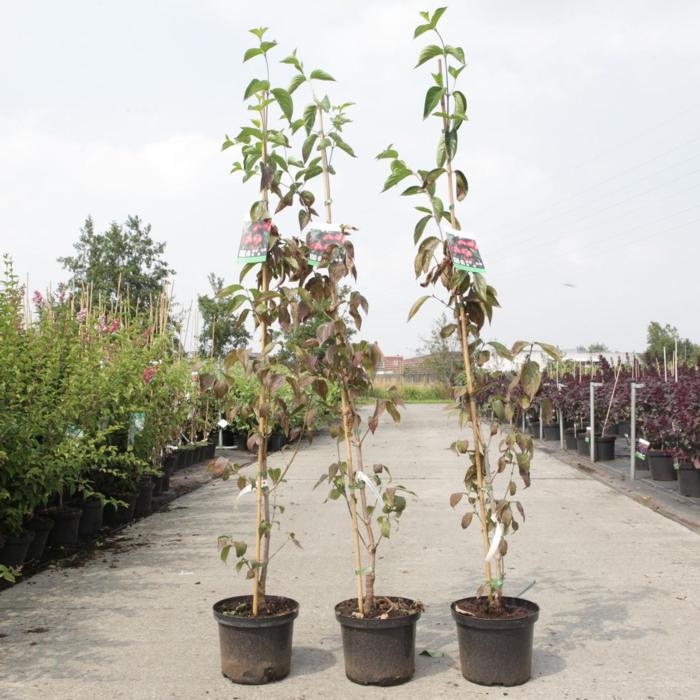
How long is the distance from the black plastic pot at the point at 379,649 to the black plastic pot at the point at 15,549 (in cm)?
292

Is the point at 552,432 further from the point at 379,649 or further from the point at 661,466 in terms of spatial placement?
the point at 379,649

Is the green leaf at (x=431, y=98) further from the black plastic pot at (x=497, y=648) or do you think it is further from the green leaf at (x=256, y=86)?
the black plastic pot at (x=497, y=648)

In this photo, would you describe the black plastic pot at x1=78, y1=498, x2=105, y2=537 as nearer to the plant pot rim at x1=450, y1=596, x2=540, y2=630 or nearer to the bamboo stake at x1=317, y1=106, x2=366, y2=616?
the bamboo stake at x1=317, y1=106, x2=366, y2=616

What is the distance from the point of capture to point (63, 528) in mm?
6133

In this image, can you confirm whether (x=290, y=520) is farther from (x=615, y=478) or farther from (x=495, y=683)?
(x=615, y=478)

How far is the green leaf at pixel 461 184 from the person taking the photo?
3.64m

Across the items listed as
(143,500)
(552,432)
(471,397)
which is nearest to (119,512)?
(143,500)

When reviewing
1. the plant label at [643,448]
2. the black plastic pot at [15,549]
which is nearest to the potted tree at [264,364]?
the black plastic pot at [15,549]

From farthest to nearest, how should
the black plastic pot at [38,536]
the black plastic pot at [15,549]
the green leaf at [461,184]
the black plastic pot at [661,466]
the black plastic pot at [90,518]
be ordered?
the black plastic pot at [661,466], the black plastic pot at [90,518], the black plastic pot at [38,536], the black plastic pot at [15,549], the green leaf at [461,184]

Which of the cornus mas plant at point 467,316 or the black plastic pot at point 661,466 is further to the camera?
the black plastic pot at point 661,466

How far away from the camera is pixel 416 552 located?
6059 millimetres

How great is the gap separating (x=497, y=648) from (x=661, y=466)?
717 cm

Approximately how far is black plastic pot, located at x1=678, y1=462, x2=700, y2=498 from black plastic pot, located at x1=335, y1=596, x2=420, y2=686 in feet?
20.0

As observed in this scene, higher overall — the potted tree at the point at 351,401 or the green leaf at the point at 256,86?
the green leaf at the point at 256,86
